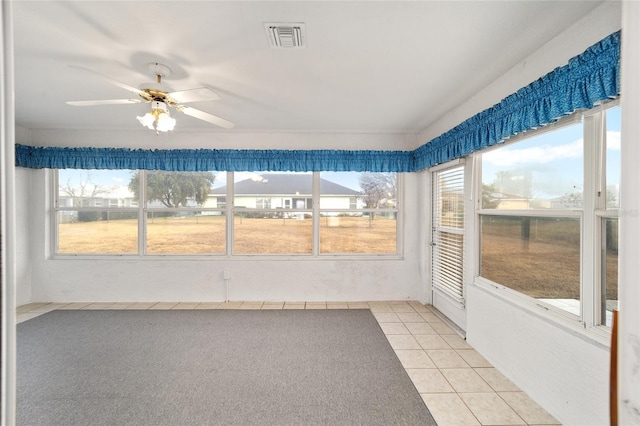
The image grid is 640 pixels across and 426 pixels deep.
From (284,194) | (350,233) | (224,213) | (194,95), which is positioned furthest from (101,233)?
(350,233)

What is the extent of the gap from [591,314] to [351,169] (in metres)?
2.81

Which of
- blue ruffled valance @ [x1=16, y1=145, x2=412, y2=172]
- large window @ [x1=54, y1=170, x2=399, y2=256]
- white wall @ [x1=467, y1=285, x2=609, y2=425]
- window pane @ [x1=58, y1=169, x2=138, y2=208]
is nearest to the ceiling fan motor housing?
blue ruffled valance @ [x1=16, y1=145, x2=412, y2=172]

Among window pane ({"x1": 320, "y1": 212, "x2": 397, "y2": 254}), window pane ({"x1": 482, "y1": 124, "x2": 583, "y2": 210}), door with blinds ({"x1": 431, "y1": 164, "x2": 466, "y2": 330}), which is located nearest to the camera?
window pane ({"x1": 482, "y1": 124, "x2": 583, "y2": 210})

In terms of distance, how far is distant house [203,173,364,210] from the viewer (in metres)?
4.05

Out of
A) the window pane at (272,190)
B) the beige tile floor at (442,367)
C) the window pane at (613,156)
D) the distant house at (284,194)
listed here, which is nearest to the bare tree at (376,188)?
the distant house at (284,194)

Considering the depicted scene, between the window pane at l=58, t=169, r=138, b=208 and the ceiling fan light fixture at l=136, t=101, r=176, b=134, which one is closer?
the ceiling fan light fixture at l=136, t=101, r=176, b=134

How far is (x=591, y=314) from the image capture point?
5.44 ft

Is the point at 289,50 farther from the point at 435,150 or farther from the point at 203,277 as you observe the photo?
the point at 203,277

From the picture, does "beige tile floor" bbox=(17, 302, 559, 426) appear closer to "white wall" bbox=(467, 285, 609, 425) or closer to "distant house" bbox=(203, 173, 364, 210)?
"white wall" bbox=(467, 285, 609, 425)

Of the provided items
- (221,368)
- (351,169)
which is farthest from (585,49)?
(221,368)

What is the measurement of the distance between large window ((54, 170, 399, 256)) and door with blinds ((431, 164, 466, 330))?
637 millimetres

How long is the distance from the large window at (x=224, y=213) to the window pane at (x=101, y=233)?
1cm

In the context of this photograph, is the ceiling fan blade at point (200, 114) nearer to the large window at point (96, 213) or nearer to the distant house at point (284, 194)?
the distant house at point (284, 194)

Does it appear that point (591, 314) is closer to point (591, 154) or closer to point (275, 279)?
point (591, 154)
